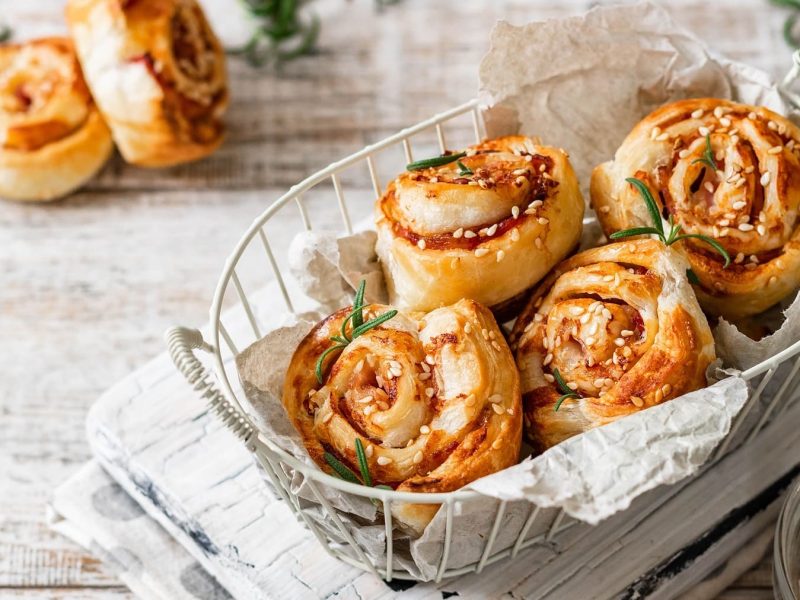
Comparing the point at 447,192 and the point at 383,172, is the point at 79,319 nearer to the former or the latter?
the point at 383,172

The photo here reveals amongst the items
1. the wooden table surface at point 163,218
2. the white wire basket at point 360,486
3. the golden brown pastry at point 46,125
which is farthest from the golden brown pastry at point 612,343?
the golden brown pastry at point 46,125

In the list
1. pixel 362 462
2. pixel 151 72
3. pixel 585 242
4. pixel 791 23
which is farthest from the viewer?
pixel 791 23

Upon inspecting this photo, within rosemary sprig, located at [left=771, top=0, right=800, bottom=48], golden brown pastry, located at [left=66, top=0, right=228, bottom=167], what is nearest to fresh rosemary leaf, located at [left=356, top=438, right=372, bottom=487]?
golden brown pastry, located at [left=66, top=0, right=228, bottom=167]

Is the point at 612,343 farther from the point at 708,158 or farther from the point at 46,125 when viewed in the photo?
the point at 46,125

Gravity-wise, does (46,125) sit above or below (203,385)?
below

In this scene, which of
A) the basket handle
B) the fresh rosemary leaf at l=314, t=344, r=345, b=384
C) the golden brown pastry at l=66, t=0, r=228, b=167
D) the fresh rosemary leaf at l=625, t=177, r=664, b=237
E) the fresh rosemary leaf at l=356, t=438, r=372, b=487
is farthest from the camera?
the golden brown pastry at l=66, t=0, r=228, b=167

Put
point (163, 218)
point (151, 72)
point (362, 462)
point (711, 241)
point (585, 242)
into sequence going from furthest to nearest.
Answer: point (163, 218)
point (151, 72)
point (585, 242)
point (711, 241)
point (362, 462)

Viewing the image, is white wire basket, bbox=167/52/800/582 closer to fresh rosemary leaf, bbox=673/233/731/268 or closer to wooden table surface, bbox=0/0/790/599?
fresh rosemary leaf, bbox=673/233/731/268

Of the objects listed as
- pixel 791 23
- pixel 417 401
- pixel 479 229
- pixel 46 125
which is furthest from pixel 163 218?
pixel 791 23
